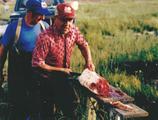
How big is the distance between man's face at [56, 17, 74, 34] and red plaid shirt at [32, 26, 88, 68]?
0.11 meters

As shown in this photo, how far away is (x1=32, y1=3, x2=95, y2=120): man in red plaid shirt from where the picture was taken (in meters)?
6.26

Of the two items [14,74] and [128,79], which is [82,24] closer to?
[128,79]

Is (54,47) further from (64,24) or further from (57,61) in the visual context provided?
(64,24)

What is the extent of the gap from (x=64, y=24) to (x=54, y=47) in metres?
0.37

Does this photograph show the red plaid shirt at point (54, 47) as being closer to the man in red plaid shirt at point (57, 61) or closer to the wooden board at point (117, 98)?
the man in red plaid shirt at point (57, 61)

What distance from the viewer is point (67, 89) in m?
6.43

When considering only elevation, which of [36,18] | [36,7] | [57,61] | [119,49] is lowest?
[119,49]

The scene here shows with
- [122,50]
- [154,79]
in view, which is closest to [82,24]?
[122,50]

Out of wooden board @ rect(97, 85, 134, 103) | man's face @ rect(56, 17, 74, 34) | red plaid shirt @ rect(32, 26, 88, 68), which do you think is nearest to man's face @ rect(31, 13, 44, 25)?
red plaid shirt @ rect(32, 26, 88, 68)

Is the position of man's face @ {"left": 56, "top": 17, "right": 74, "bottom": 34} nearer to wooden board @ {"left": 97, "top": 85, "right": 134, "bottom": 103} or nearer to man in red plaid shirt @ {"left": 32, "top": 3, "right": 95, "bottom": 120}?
man in red plaid shirt @ {"left": 32, "top": 3, "right": 95, "bottom": 120}

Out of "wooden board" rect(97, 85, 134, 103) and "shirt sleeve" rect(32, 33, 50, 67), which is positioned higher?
"shirt sleeve" rect(32, 33, 50, 67)

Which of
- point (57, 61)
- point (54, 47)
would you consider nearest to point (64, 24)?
point (54, 47)

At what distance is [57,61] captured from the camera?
21.0 feet

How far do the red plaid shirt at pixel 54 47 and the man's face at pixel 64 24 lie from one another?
0.11 m
